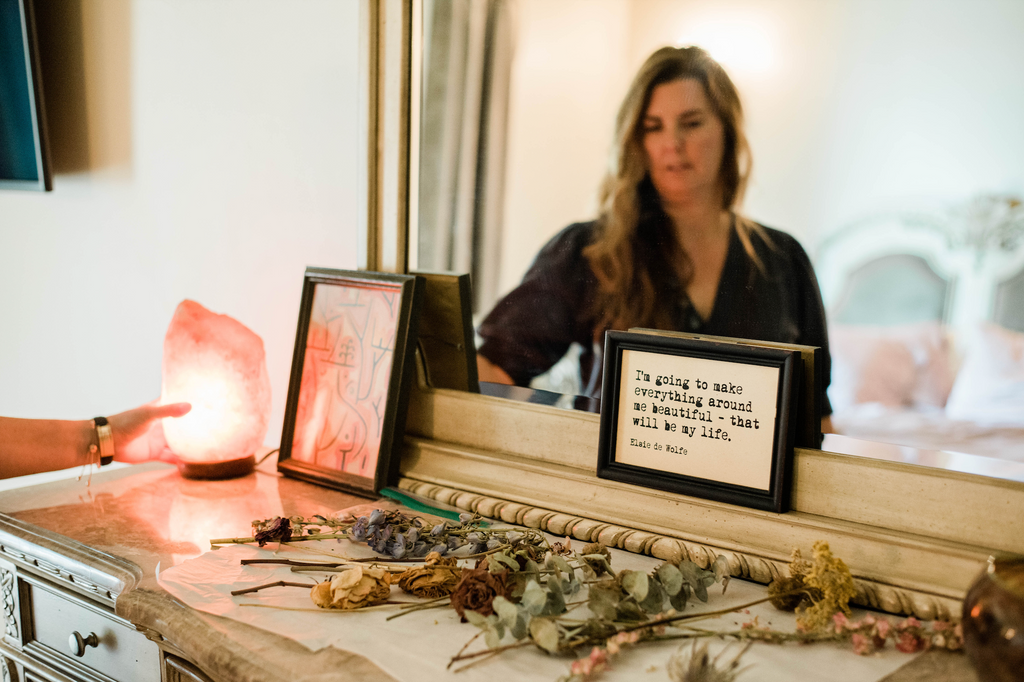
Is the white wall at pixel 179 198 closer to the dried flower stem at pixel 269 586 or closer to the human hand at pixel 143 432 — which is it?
the human hand at pixel 143 432

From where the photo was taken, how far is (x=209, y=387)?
3.86ft

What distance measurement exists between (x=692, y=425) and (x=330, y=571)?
18.3 inches

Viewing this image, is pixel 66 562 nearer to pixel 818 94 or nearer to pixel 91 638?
pixel 91 638

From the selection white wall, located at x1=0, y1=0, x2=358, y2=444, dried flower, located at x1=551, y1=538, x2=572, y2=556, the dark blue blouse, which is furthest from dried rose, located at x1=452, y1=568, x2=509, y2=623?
white wall, located at x1=0, y1=0, x2=358, y2=444

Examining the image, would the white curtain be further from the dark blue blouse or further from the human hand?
the human hand

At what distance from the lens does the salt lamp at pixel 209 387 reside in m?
1.17

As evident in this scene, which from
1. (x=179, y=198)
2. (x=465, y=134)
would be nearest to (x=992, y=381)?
(x=465, y=134)

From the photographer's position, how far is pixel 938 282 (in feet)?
2.52

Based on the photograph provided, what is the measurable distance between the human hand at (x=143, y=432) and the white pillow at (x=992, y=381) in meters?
1.08

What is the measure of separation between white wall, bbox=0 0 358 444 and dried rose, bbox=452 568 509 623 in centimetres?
76

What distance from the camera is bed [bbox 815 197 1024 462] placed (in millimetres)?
742

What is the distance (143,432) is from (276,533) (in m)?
0.48

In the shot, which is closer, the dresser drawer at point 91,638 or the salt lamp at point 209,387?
the dresser drawer at point 91,638

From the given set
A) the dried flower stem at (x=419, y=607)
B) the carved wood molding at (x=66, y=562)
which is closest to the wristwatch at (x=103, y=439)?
the carved wood molding at (x=66, y=562)
